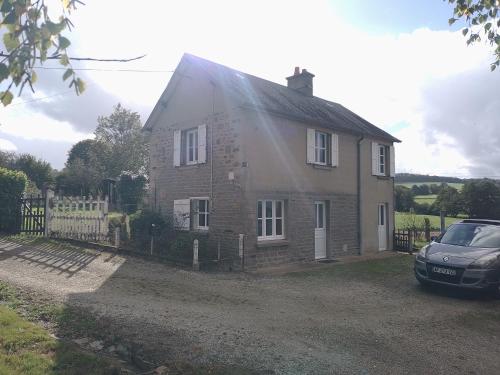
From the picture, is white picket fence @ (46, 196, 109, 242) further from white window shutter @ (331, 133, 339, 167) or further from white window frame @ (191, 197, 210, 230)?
white window shutter @ (331, 133, 339, 167)

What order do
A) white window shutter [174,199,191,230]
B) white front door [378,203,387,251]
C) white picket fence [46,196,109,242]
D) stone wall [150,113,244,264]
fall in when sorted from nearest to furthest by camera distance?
stone wall [150,113,244,264], white window shutter [174,199,191,230], white picket fence [46,196,109,242], white front door [378,203,387,251]

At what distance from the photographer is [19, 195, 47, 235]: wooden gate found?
50.5ft

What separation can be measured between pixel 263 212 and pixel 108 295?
5.73 m

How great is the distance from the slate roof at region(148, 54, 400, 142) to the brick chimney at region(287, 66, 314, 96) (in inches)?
11.0

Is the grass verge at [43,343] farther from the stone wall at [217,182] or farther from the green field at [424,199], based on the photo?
the green field at [424,199]

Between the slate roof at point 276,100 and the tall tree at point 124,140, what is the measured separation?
117ft

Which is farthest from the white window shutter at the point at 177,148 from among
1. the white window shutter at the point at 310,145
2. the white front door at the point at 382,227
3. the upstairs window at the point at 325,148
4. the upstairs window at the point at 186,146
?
the white front door at the point at 382,227

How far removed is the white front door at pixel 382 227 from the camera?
680 inches

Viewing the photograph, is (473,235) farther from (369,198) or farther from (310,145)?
(369,198)

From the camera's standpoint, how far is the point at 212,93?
12.9 meters

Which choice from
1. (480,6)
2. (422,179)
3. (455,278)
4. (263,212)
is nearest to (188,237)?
(263,212)

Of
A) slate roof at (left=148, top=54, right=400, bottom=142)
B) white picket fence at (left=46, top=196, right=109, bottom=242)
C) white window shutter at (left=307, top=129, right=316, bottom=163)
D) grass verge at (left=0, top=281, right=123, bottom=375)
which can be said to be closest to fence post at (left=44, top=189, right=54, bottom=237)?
white picket fence at (left=46, top=196, right=109, bottom=242)

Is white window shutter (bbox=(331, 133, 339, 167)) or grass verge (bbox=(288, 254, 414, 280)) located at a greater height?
white window shutter (bbox=(331, 133, 339, 167))

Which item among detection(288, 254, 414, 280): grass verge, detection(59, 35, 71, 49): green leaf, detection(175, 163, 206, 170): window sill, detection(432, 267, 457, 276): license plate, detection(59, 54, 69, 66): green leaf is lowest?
detection(288, 254, 414, 280): grass verge
